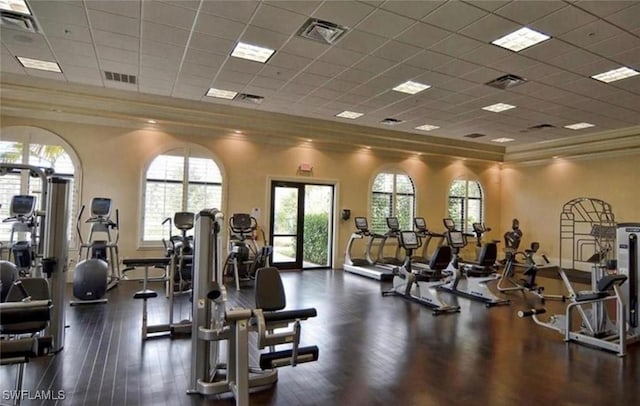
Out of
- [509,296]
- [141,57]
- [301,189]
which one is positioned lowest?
[509,296]

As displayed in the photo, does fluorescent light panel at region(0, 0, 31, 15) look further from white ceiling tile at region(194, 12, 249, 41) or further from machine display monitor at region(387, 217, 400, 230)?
machine display monitor at region(387, 217, 400, 230)

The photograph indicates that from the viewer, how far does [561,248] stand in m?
10.3

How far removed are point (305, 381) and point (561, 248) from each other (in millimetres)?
9944

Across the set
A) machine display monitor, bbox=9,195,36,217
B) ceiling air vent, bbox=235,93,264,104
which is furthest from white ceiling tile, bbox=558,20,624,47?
machine display monitor, bbox=9,195,36,217

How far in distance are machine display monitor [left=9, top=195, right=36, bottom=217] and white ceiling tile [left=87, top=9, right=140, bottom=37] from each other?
277 centimetres

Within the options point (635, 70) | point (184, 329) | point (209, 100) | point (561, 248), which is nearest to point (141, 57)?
point (209, 100)

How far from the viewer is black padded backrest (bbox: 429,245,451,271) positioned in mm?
6012

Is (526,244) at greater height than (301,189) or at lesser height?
lesser

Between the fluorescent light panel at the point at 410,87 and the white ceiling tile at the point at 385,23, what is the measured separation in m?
1.79

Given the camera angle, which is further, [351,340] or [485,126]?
[485,126]

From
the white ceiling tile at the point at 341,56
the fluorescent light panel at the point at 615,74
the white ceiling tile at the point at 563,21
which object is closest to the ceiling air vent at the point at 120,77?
the white ceiling tile at the point at 341,56

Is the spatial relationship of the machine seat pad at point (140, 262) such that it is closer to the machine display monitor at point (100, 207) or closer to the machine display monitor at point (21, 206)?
the machine display monitor at point (21, 206)

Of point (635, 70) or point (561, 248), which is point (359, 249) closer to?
point (561, 248)

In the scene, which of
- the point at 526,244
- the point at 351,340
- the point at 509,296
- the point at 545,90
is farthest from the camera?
the point at 526,244
